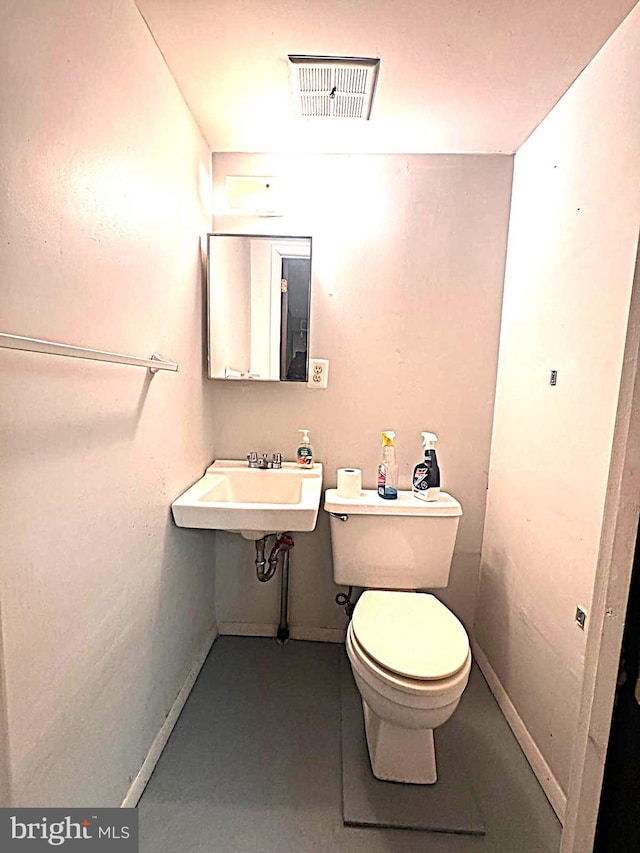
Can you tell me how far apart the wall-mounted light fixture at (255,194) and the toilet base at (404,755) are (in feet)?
6.19

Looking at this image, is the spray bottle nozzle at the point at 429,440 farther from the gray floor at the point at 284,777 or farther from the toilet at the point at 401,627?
the gray floor at the point at 284,777

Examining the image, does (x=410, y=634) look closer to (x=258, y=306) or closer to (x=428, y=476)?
(x=428, y=476)

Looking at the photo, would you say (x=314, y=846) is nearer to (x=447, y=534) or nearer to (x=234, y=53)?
(x=447, y=534)

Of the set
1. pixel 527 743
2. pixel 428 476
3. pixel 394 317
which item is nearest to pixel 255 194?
pixel 394 317

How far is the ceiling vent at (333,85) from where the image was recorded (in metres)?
1.35

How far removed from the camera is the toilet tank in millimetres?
1771

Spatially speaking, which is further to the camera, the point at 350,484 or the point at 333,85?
the point at 350,484

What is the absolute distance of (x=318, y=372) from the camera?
6.48ft

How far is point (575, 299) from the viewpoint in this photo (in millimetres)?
1357

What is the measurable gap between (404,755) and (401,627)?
37cm

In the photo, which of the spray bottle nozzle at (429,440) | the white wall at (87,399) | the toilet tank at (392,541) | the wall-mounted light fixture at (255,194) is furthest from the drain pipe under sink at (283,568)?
the wall-mounted light fixture at (255,194)

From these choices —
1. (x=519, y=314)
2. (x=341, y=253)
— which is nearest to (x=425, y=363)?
(x=519, y=314)

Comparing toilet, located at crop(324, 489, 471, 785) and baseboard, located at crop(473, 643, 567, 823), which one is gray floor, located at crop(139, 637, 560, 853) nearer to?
baseboard, located at crop(473, 643, 567, 823)

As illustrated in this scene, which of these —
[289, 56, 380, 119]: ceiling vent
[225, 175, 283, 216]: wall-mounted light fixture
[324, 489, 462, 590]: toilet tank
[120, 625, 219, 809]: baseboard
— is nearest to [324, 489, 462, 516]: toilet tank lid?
[324, 489, 462, 590]: toilet tank
